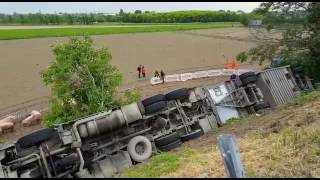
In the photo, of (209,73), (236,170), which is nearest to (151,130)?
(236,170)

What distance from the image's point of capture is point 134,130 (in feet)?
37.8

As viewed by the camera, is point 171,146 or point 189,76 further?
point 189,76

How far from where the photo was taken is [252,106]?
14.5 metres

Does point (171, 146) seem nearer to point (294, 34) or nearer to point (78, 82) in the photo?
point (78, 82)

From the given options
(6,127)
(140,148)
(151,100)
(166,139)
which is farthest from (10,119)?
(140,148)

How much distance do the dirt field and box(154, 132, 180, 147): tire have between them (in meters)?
16.1

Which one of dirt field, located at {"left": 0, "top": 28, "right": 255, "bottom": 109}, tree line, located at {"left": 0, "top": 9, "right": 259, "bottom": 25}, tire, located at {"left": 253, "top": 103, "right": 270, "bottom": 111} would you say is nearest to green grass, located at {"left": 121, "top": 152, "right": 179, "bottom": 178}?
tire, located at {"left": 253, "top": 103, "right": 270, "bottom": 111}

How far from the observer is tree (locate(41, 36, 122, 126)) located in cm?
1822

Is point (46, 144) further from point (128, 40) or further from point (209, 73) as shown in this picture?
point (128, 40)

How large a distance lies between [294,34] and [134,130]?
1277 cm

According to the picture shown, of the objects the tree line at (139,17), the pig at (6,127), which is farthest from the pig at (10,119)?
the tree line at (139,17)

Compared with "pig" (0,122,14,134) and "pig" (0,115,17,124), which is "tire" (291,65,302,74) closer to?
"pig" (0,122,14,134)

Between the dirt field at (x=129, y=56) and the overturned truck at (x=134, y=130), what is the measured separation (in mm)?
15301

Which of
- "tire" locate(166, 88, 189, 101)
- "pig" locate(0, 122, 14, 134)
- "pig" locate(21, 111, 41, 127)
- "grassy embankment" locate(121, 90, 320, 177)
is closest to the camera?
"grassy embankment" locate(121, 90, 320, 177)
